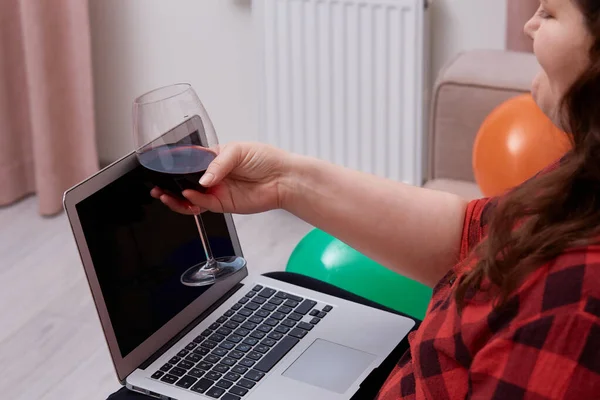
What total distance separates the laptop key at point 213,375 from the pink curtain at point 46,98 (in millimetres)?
1765

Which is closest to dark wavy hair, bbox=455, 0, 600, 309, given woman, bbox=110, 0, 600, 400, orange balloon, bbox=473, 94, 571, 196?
woman, bbox=110, 0, 600, 400

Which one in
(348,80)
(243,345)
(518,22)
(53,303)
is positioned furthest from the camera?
(348,80)

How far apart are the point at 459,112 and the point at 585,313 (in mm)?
1295

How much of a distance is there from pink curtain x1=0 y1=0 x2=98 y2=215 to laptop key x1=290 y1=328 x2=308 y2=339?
5.61ft

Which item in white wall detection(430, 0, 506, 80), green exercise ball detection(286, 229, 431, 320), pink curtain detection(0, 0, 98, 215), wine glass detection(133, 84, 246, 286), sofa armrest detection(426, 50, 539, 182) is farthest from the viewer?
pink curtain detection(0, 0, 98, 215)

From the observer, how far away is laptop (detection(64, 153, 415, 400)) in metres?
1.17

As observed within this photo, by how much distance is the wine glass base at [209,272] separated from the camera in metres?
1.27

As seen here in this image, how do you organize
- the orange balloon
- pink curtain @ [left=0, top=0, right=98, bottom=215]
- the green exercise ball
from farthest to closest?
pink curtain @ [left=0, top=0, right=98, bottom=215] → the orange balloon → the green exercise ball

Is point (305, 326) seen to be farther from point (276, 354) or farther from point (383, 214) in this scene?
point (383, 214)

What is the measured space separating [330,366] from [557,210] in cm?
45

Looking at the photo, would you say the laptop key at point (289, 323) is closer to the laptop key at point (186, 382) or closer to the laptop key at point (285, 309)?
the laptop key at point (285, 309)

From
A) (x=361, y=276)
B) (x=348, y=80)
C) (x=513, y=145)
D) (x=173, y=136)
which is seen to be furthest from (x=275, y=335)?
(x=348, y=80)

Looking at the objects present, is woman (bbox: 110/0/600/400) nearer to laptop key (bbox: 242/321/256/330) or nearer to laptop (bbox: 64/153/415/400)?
laptop (bbox: 64/153/415/400)

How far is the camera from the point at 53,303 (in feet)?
7.91
